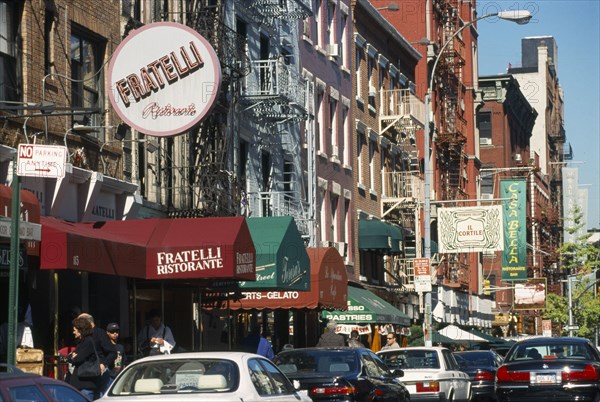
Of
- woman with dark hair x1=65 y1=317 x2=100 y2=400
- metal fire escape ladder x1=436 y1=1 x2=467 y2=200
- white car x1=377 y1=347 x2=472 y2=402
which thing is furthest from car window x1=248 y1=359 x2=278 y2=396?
metal fire escape ladder x1=436 y1=1 x2=467 y2=200

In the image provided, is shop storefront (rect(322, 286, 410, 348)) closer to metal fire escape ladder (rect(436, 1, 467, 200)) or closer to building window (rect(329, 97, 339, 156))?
building window (rect(329, 97, 339, 156))

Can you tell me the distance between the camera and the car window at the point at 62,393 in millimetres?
12026

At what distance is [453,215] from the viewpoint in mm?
42531

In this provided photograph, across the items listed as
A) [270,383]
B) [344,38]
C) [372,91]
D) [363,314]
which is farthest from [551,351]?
[372,91]

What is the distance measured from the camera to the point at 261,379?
15.2 metres

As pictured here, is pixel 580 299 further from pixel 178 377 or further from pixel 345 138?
pixel 178 377

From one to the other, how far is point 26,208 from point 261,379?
18.2ft

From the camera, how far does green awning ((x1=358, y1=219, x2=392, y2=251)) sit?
154 ft

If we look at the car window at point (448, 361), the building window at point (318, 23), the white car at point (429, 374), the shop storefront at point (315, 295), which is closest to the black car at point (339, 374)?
the white car at point (429, 374)

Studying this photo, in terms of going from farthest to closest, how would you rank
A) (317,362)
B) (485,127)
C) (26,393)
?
(485,127), (317,362), (26,393)

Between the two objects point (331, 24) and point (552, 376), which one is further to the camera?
point (331, 24)

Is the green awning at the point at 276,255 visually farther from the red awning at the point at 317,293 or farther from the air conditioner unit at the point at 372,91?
the air conditioner unit at the point at 372,91

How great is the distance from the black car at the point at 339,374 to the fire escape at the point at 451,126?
39.7 metres

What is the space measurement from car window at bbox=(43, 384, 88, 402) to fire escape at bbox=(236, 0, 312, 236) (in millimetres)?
21068
